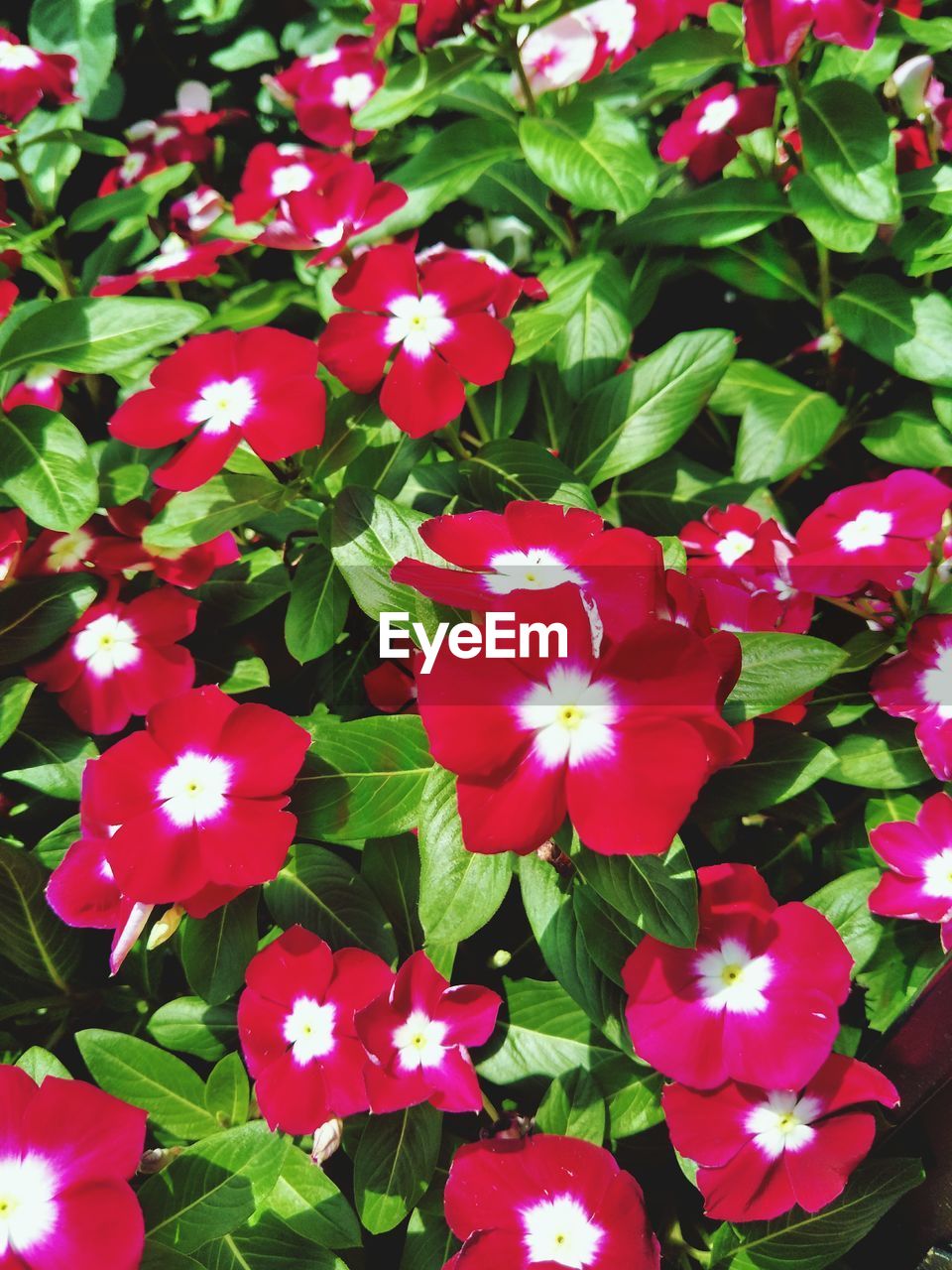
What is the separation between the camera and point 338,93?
158 cm

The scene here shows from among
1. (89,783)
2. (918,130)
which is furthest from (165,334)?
(918,130)

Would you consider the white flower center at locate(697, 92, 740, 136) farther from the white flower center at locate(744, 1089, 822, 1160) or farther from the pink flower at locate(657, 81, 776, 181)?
the white flower center at locate(744, 1089, 822, 1160)

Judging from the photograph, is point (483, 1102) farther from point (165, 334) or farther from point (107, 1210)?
point (165, 334)

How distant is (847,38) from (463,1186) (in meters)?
1.16

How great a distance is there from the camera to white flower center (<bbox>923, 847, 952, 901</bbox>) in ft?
3.00

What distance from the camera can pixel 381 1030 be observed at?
0.86 m

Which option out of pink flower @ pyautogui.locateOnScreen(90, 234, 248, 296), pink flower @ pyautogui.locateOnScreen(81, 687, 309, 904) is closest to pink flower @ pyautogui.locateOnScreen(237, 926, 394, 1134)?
pink flower @ pyautogui.locateOnScreen(81, 687, 309, 904)

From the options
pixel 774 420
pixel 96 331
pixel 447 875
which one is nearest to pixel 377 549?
pixel 447 875

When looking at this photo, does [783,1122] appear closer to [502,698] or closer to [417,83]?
[502,698]

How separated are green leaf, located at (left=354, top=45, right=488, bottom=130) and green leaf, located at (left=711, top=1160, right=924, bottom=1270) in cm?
122

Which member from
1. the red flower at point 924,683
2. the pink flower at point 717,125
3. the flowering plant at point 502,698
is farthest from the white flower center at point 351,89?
the red flower at point 924,683

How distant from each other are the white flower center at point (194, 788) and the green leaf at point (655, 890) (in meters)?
0.30

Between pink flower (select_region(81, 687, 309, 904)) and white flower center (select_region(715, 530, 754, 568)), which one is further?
white flower center (select_region(715, 530, 754, 568))

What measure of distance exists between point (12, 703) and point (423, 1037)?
51 cm
